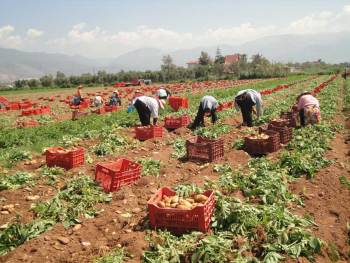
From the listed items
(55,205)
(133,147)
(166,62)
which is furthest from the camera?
(166,62)

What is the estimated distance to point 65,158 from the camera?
31.8ft

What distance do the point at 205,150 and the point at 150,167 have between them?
1543 mm

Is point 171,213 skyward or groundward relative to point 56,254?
skyward

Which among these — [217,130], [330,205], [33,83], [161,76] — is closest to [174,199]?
[330,205]

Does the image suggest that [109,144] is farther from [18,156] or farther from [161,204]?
[161,204]

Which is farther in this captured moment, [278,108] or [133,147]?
[278,108]

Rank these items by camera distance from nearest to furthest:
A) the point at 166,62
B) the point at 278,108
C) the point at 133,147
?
the point at 133,147 < the point at 278,108 < the point at 166,62

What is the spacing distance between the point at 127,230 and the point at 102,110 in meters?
17.1

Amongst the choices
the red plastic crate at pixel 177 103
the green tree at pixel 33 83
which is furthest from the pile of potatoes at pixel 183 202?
the green tree at pixel 33 83

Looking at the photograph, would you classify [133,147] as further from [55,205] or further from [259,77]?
[259,77]

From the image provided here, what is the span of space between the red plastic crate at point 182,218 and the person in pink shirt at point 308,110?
886 centimetres

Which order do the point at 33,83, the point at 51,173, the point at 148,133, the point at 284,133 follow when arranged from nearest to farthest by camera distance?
the point at 51,173 → the point at 284,133 → the point at 148,133 → the point at 33,83

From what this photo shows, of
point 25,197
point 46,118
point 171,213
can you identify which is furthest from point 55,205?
point 46,118

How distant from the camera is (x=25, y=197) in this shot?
7844 millimetres
